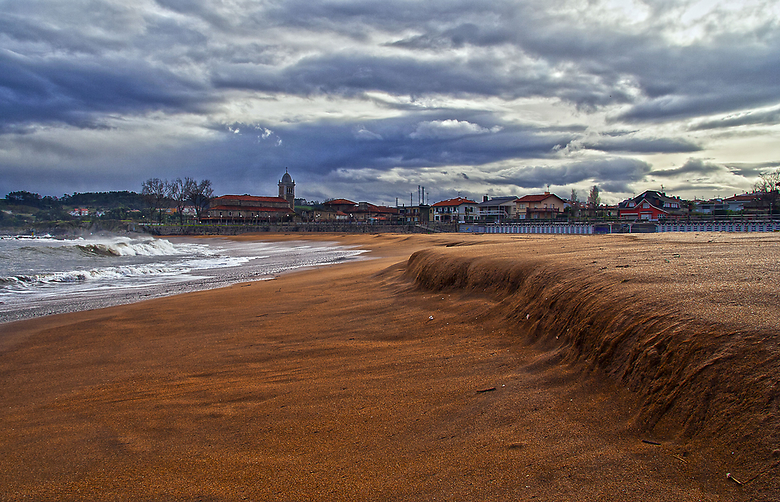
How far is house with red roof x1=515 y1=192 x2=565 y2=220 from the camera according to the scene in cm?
8032

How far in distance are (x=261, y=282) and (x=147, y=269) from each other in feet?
25.9

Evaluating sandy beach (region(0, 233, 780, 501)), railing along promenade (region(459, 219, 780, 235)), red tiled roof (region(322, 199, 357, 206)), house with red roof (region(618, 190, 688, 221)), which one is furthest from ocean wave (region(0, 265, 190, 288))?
red tiled roof (region(322, 199, 357, 206))

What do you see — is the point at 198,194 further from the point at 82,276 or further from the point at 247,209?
the point at 82,276

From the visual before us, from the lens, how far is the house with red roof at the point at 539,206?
8032cm

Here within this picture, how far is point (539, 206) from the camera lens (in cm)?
8362

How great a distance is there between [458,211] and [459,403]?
302 feet

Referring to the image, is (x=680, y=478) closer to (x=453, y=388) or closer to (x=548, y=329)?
(x=453, y=388)

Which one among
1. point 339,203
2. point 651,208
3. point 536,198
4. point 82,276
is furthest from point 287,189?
point 82,276

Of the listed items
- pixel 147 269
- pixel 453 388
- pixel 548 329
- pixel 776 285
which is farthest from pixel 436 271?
pixel 147 269

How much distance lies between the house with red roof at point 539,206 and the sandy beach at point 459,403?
78146 mm

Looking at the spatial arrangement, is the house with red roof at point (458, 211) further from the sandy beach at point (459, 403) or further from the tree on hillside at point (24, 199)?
the tree on hillside at point (24, 199)

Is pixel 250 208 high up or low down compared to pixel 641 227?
up

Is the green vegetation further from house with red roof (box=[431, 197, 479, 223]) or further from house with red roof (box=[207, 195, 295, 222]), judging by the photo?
house with red roof (box=[431, 197, 479, 223])

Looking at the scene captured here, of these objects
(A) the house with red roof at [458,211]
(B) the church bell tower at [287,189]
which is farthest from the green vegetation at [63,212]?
(A) the house with red roof at [458,211]
